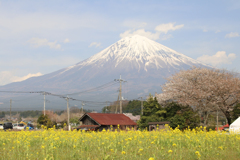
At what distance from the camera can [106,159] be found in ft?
24.2

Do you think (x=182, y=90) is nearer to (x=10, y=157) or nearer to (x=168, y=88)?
(x=168, y=88)

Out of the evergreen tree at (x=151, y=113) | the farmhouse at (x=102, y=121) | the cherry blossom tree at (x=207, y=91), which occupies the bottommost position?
the farmhouse at (x=102, y=121)

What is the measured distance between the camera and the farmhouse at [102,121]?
1710 inches

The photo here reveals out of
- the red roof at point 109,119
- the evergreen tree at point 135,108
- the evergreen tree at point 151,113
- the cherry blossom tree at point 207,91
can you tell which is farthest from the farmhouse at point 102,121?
the evergreen tree at point 135,108

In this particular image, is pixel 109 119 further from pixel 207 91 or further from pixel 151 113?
pixel 207 91

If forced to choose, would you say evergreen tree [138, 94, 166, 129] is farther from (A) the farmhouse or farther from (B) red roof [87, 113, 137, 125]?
(B) red roof [87, 113, 137, 125]

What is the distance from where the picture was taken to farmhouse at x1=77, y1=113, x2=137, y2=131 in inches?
1710

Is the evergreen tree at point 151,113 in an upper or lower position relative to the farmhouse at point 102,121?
upper

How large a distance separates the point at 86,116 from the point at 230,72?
967 inches

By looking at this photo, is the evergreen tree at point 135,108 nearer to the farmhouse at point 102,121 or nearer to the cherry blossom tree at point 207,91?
the farmhouse at point 102,121

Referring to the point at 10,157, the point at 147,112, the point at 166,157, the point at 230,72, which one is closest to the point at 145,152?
the point at 166,157

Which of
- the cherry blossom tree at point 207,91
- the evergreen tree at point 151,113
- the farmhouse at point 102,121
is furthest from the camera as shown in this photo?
the farmhouse at point 102,121

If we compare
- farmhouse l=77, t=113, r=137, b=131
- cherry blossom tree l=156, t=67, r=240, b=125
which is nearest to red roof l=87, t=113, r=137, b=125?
farmhouse l=77, t=113, r=137, b=131

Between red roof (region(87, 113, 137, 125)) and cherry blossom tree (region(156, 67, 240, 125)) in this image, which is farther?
red roof (region(87, 113, 137, 125))
